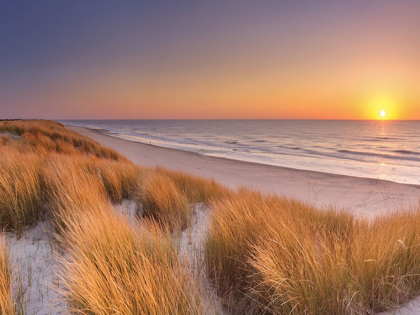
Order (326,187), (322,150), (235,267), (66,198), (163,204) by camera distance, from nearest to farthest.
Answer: (235,267) < (66,198) < (163,204) < (326,187) < (322,150)

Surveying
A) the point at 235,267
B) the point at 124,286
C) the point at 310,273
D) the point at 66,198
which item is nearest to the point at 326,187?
the point at 235,267

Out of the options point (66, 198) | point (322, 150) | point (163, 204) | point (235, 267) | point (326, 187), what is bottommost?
point (326, 187)

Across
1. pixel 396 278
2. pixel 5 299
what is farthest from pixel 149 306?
pixel 396 278

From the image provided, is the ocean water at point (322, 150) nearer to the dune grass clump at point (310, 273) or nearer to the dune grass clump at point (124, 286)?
the dune grass clump at point (310, 273)

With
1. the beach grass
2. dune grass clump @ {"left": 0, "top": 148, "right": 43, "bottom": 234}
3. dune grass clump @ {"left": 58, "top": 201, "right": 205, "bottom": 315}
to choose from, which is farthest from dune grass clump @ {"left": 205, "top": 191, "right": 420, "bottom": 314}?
dune grass clump @ {"left": 0, "top": 148, "right": 43, "bottom": 234}

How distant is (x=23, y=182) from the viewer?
3637 millimetres

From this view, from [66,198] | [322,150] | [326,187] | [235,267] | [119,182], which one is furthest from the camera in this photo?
[322,150]

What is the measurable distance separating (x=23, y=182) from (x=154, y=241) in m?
2.74

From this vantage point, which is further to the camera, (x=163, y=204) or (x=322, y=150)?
(x=322, y=150)

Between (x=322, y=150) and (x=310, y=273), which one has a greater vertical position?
(x=310, y=273)

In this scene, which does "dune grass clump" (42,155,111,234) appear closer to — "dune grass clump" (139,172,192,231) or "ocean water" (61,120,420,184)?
"dune grass clump" (139,172,192,231)

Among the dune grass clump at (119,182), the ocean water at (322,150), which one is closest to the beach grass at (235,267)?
the dune grass clump at (119,182)

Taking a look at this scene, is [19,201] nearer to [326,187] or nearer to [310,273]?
[310,273]

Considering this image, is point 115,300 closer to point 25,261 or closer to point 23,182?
point 25,261
